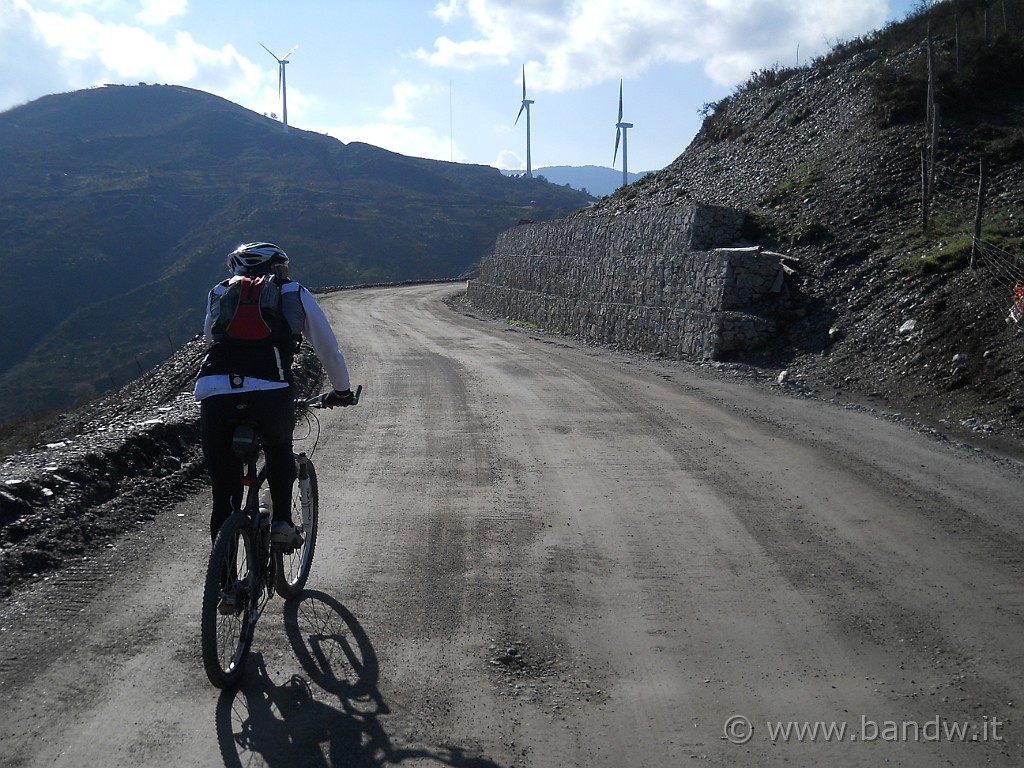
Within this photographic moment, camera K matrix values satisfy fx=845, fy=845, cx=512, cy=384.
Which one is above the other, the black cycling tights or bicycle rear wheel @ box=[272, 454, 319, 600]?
the black cycling tights

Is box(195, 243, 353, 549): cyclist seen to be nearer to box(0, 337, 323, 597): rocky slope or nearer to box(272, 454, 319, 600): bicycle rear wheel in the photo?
box(272, 454, 319, 600): bicycle rear wheel

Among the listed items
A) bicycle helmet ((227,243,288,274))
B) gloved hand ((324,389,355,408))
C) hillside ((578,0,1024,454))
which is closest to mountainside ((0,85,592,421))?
hillside ((578,0,1024,454))

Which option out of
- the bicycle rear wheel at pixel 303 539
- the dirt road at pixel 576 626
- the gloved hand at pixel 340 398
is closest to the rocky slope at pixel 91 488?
the dirt road at pixel 576 626

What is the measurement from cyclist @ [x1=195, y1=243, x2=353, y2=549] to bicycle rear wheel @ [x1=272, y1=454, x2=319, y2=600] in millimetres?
437

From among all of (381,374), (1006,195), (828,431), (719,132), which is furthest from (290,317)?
(719,132)

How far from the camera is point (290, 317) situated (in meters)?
4.02

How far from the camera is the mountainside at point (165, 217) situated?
5584cm

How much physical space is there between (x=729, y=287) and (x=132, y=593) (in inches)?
547

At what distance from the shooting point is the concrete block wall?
16.7 metres

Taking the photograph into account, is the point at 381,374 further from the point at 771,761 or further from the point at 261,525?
the point at 771,761

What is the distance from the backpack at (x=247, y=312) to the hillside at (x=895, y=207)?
823cm

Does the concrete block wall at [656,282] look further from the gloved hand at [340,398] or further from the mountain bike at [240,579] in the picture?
the mountain bike at [240,579]

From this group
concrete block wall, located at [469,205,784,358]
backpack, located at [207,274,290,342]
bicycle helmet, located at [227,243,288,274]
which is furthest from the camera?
concrete block wall, located at [469,205,784,358]

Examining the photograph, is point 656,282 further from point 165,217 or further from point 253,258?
point 165,217
